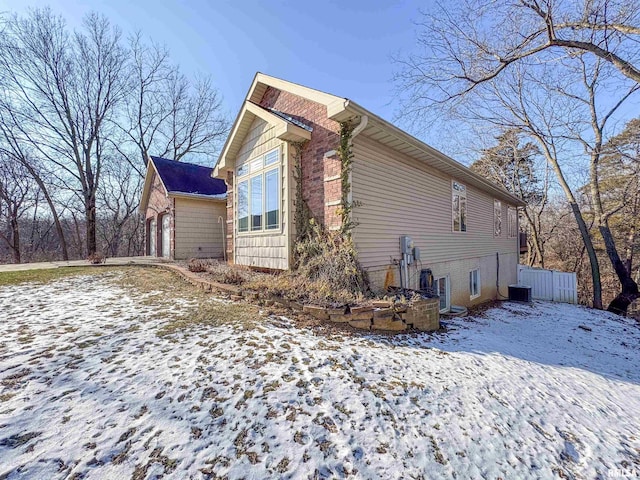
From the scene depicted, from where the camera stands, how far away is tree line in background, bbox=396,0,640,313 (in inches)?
264

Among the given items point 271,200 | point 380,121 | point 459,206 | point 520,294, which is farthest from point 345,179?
point 520,294

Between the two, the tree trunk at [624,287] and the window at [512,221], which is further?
the window at [512,221]

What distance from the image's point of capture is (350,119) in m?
5.59

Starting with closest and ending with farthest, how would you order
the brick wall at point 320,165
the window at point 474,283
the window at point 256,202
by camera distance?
the brick wall at point 320,165 < the window at point 256,202 < the window at point 474,283

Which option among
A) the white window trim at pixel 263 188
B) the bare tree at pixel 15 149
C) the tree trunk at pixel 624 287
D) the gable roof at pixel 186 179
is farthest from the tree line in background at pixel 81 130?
the tree trunk at pixel 624 287

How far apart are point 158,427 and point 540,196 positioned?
25764 mm

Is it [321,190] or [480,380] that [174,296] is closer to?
[321,190]

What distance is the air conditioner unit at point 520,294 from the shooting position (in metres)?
12.3

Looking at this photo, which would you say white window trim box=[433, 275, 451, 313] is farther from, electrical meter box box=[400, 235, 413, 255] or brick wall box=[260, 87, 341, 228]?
brick wall box=[260, 87, 341, 228]

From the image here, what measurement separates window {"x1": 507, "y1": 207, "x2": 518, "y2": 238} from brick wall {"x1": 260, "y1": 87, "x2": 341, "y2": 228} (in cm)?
1312

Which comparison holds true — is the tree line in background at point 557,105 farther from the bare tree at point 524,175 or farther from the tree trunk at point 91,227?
the tree trunk at point 91,227

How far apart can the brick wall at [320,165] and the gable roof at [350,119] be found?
0.96 feet

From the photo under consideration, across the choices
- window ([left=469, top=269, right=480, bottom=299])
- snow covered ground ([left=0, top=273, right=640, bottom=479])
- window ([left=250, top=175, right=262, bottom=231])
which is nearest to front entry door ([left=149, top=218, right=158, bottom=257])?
window ([left=250, top=175, right=262, bottom=231])

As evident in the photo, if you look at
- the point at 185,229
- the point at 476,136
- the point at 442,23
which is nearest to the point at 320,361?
the point at 442,23
